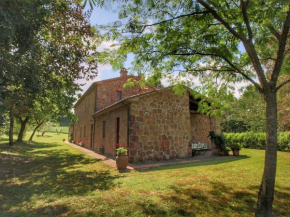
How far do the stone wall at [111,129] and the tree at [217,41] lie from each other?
5.11m

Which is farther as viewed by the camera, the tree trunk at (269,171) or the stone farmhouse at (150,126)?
the stone farmhouse at (150,126)

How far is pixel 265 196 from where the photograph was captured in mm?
3561

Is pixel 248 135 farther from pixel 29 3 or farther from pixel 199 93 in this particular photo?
pixel 29 3

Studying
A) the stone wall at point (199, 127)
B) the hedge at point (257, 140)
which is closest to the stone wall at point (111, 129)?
the stone wall at point (199, 127)

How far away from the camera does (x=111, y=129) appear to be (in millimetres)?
12273

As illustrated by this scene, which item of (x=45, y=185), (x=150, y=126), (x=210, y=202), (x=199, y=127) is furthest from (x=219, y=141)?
(x=45, y=185)

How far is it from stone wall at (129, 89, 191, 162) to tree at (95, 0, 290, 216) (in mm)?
4396

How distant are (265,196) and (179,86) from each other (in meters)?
3.53

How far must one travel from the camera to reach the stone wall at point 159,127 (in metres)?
9.57

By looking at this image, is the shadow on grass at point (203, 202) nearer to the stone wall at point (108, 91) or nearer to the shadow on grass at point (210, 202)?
the shadow on grass at point (210, 202)

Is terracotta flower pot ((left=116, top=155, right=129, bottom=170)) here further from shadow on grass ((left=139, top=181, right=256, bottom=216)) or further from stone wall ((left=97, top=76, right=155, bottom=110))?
stone wall ((left=97, top=76, right=155, bottom=110))

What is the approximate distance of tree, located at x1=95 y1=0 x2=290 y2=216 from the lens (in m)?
3.65

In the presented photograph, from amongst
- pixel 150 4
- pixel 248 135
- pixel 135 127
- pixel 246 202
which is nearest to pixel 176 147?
pixel 135 127

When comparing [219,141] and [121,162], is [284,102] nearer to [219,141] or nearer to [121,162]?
[219,141]
